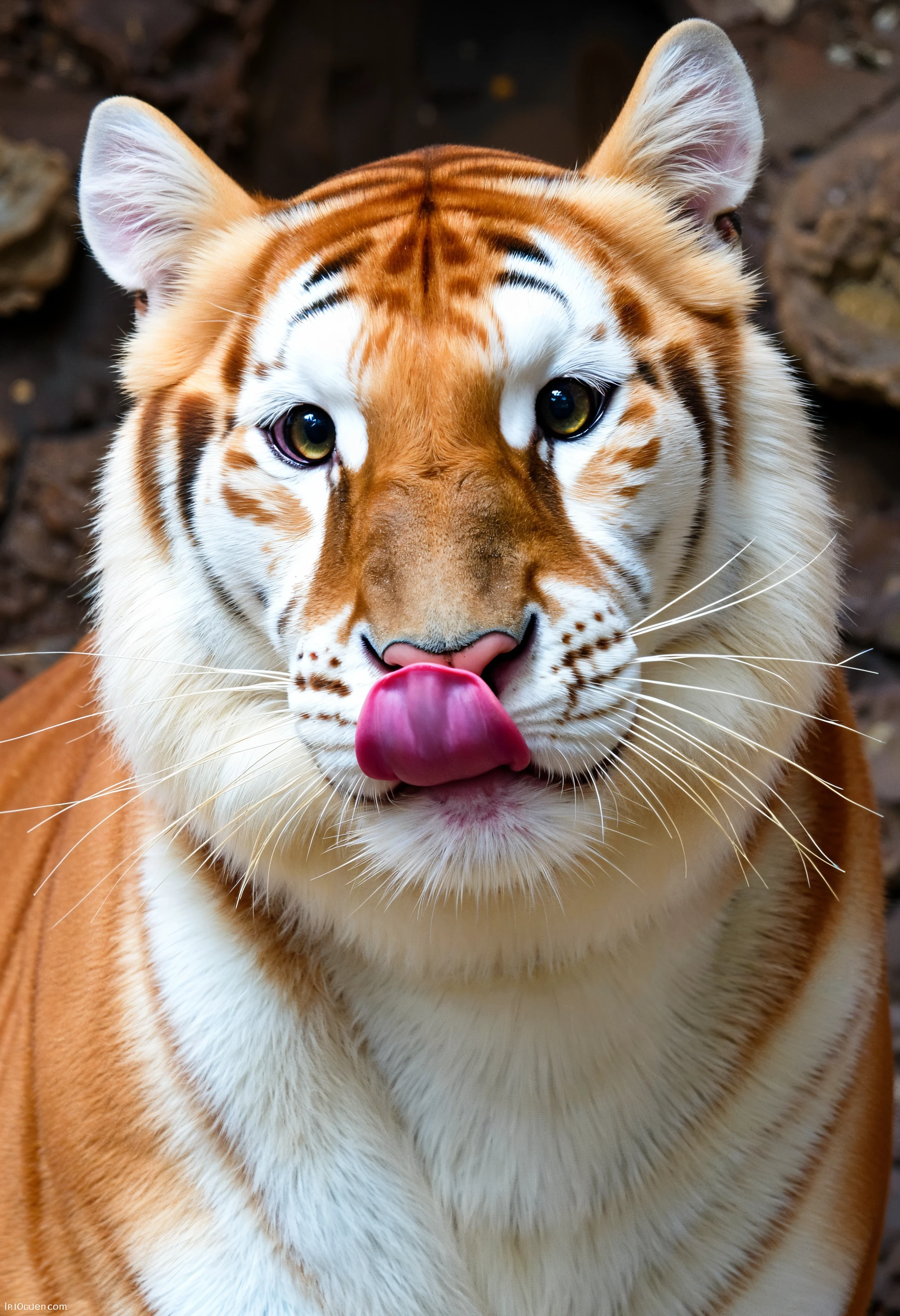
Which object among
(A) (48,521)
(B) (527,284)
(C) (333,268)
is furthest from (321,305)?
(A) (48,521)

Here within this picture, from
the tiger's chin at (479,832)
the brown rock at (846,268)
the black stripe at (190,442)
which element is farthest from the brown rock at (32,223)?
the tiger's chin at (479,832)

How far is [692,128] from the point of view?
4.32 ft

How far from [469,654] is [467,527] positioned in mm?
121

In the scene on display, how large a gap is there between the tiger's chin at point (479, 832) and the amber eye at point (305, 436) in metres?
0.33

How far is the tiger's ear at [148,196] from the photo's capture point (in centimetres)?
133

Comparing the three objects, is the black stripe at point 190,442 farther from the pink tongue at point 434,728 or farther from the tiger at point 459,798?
the pink tongue at point 434,728

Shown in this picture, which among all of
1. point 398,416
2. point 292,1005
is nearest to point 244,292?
point 398,416

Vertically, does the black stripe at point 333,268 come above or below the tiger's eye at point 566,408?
above

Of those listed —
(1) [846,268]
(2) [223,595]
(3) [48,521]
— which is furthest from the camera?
(3) [48,521]

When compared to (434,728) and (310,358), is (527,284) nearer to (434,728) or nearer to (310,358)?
(310,358)

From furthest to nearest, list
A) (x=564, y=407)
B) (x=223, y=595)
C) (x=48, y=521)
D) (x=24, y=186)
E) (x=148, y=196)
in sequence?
1. (x=48, y=521)
2. (x=24, y=186)
3. (x=148, y=196)
4. (x=223, y=595)
5. (x=564, y=407)

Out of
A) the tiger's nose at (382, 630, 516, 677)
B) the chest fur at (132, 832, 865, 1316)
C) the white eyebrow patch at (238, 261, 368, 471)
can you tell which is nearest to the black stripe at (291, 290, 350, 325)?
the white eyebrow patch at (238, 261, 368, 471)

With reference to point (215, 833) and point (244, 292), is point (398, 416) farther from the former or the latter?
point (215, 833)

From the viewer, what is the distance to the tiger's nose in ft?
3.10
